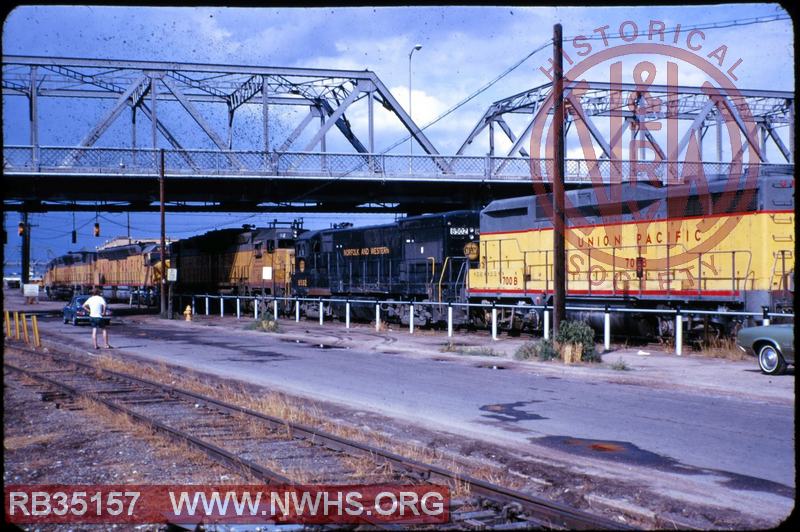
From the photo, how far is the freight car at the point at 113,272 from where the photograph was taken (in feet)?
175

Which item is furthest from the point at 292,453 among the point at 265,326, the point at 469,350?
the point at 265,326

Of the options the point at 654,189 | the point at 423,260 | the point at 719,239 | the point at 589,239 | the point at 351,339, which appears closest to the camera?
the point at 719,239

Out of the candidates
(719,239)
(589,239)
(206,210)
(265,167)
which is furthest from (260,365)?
(206,210)

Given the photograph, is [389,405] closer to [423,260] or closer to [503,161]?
[423,260]

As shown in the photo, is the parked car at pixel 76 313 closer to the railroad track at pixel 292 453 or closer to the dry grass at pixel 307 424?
the dry grass at pixel 307 424

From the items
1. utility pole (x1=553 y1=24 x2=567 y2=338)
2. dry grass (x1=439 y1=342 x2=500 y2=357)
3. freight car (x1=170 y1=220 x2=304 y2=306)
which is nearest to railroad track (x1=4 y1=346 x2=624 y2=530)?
dry grass (x1=439 y1=342 x2=500 y2=357)

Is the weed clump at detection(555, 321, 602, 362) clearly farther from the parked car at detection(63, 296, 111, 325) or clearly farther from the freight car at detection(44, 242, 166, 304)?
the freight car at detection(44, 242, 166, 304)

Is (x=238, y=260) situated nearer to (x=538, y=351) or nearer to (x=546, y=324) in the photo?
(x=546, y=324)

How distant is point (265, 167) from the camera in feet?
128

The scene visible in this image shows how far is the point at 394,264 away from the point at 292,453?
21.2 metres

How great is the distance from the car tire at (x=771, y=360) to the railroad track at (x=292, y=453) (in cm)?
964

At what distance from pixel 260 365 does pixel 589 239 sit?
10.1m

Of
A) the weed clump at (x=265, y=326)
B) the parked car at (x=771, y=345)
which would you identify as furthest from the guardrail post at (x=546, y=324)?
the weed clump at (x=265, y=326)

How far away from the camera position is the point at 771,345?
1413cm
